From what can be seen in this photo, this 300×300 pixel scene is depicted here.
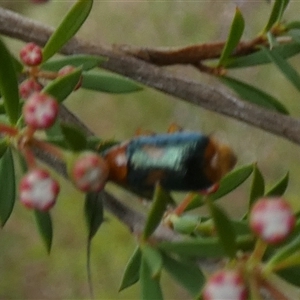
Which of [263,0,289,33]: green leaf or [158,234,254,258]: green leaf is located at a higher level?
[263,0,289,33]: green leaf

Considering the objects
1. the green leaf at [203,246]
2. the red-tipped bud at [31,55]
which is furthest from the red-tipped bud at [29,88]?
the green leaf at [203,246]

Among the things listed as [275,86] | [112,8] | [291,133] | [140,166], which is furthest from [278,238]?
[112,8]

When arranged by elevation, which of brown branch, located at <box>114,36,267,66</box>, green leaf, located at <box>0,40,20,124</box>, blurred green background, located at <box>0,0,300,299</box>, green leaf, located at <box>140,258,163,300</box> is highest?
green leaf, located at <box>0,40,20,124</box>

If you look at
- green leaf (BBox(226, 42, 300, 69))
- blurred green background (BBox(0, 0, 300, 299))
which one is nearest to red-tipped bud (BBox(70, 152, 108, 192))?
green leaf (BBox(226, 42, 300, 69))

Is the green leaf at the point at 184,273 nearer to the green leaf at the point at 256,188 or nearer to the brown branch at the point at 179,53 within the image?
the green leaf at the point at 256,188

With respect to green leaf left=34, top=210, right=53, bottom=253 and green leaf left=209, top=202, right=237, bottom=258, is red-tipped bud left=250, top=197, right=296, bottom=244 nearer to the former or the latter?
green leaf left=209, top=202, right=237, bottom=258
